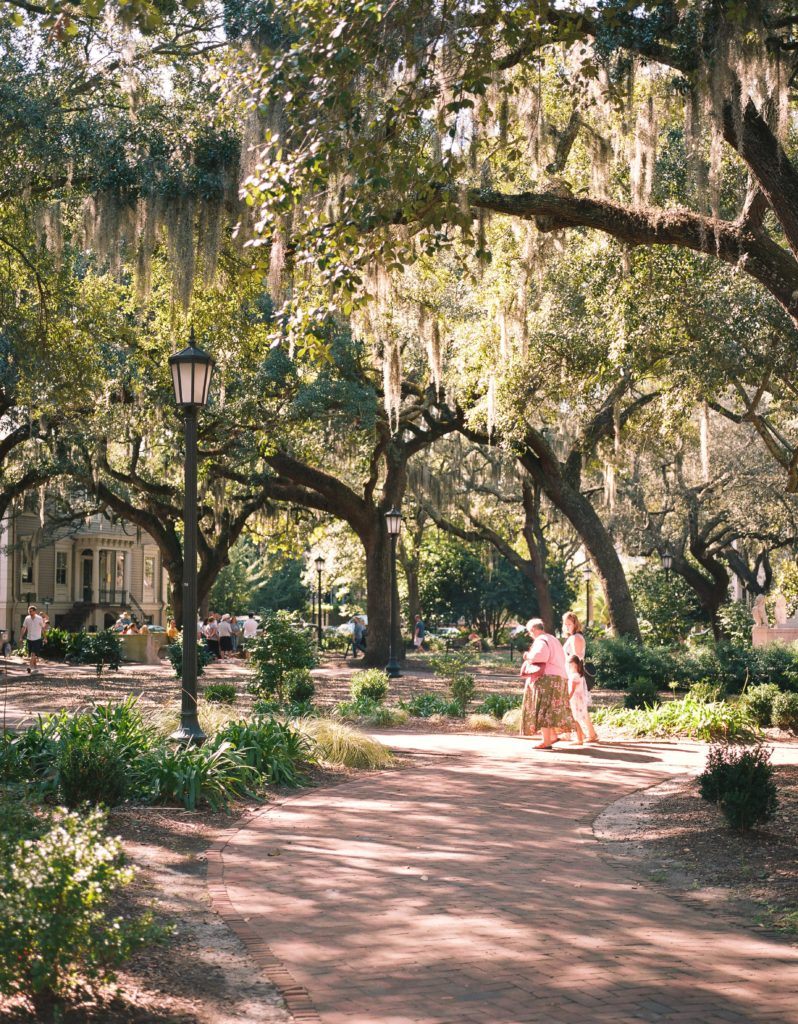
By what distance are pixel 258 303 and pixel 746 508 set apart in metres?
19.3

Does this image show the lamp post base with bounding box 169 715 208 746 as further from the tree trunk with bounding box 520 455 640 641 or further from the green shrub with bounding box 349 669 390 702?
the tree trunk with bounding box 520 455 640 641

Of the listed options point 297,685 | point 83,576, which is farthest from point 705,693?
point 83,576

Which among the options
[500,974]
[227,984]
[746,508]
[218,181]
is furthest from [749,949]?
[746,508]

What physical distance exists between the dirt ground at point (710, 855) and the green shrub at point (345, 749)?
9.85 ft

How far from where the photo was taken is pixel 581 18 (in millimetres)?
9289

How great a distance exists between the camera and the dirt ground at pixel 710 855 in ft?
22.1

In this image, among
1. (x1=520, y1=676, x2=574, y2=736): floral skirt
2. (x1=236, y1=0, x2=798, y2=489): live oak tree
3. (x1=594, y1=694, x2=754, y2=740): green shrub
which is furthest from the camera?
(x1=594, y1=694, x2=754, y2=740): green shrub

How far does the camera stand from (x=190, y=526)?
11234 mm

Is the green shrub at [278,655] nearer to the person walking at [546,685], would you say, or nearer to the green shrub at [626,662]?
the person walking at [546,685]

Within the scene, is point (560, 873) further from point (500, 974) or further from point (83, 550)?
point (83, 550)

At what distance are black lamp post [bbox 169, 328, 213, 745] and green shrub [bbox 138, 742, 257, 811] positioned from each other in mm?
534

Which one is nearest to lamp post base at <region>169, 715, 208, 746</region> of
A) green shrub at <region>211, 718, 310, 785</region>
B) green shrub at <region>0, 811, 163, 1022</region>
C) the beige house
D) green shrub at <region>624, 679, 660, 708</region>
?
green shrub at <region>211, 718, 310, 785</region>

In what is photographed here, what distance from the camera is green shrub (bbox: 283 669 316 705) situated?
55.5 feet

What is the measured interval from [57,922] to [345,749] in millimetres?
8212
